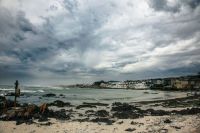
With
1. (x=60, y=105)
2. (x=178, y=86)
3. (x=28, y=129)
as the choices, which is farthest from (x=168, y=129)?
(x=178, y=86)

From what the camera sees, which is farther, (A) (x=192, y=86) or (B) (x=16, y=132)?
(A) (x=192, y=86)

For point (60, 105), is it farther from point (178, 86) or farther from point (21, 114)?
point (178, 86)

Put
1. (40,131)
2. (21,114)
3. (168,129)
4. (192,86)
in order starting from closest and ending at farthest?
(168,129) < (40,131) < (21,114) < (192,86)

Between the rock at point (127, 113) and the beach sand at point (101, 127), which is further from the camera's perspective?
the rock at point (127, 113)

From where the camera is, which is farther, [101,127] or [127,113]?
[127,113]

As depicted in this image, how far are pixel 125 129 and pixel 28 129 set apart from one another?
7.18 m

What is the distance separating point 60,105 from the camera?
123ft

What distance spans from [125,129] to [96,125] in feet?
9.55

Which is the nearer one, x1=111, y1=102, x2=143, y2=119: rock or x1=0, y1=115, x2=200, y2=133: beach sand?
x1=0, y1=115, x2=200, y2=133: beach sand

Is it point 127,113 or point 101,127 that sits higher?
point 127,113

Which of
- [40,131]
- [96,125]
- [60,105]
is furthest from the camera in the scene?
[60,105]

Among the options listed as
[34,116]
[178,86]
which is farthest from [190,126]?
[178,86]

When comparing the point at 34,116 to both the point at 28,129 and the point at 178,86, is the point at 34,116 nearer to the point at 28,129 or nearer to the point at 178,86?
the point at 28,129

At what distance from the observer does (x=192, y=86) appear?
97.6 meters
